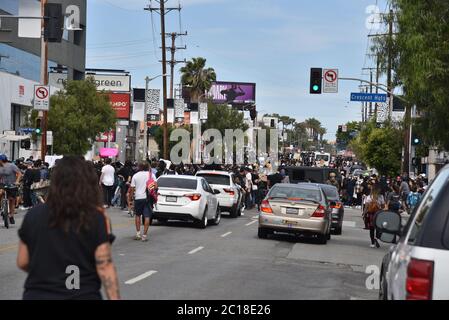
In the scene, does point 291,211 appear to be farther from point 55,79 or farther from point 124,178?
point 55,79

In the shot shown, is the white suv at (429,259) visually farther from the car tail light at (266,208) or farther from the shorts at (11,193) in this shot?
the shorts at (11,193)

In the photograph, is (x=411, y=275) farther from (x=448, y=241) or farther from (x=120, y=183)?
(x=120, y=183)

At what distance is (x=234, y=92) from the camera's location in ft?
452

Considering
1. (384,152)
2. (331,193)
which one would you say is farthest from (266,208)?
(384,152)

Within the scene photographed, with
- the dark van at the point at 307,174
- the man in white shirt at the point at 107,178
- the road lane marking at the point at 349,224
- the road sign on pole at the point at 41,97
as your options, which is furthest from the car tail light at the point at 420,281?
the dark van at the point at 307,174

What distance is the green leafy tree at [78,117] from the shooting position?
51.9 m

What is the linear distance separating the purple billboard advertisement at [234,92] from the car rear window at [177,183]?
111526mm

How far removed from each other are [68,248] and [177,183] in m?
18.9

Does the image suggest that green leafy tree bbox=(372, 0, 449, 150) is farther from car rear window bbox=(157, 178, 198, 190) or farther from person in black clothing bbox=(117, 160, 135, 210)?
person in black clothing bbox=(117, 160, 135, 210)

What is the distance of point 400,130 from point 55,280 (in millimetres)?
49602

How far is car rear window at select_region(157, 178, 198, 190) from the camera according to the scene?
23.8 meters

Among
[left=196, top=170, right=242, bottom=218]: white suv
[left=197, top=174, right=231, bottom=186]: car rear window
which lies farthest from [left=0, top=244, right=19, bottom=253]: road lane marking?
[left=197, top=174, right=231, bottom=186]: car rear window

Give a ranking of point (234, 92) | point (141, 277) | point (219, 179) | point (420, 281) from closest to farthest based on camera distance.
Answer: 1. point (420, 281)
2. point (141, 277)
3. point (219, 179)
4. point (234, 92)

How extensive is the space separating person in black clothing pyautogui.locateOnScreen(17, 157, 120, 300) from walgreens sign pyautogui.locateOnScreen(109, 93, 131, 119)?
75129 mm
